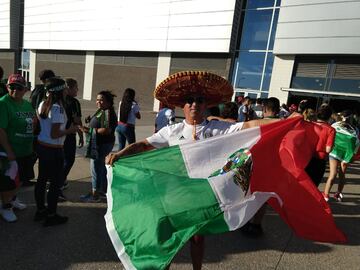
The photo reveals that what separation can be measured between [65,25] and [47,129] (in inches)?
1050

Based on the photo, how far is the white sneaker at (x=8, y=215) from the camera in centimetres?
406

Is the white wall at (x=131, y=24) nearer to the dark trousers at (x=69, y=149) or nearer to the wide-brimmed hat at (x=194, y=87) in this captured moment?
the dark trousers at (x=69, y=149)

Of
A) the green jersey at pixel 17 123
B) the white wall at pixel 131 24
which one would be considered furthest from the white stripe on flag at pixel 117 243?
the white wall at pixel 131 24

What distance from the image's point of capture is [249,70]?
1809cm

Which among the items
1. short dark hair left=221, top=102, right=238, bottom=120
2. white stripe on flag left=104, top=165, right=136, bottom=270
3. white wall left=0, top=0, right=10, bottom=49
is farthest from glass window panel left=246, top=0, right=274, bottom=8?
white wall left=0, top=0, right=10, bottom=49

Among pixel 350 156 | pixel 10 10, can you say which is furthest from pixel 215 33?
pixel 10 10

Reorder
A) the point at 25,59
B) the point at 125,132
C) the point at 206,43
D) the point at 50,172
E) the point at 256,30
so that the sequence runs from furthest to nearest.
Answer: the point at 25,59, the point at 206,43, the point at 256,30, the point at 125,132, the point at 50,172

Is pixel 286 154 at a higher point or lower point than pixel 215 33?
lower

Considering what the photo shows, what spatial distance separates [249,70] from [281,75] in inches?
91.8

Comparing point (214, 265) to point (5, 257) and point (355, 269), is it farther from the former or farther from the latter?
point (5, 257)

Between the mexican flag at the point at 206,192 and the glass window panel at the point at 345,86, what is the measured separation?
13080 mm

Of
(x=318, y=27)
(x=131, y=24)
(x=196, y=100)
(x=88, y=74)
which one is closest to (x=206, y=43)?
(x=318, y=27)

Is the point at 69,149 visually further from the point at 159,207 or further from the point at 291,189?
the point at 291,189

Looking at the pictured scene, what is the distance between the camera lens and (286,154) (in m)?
3.28
